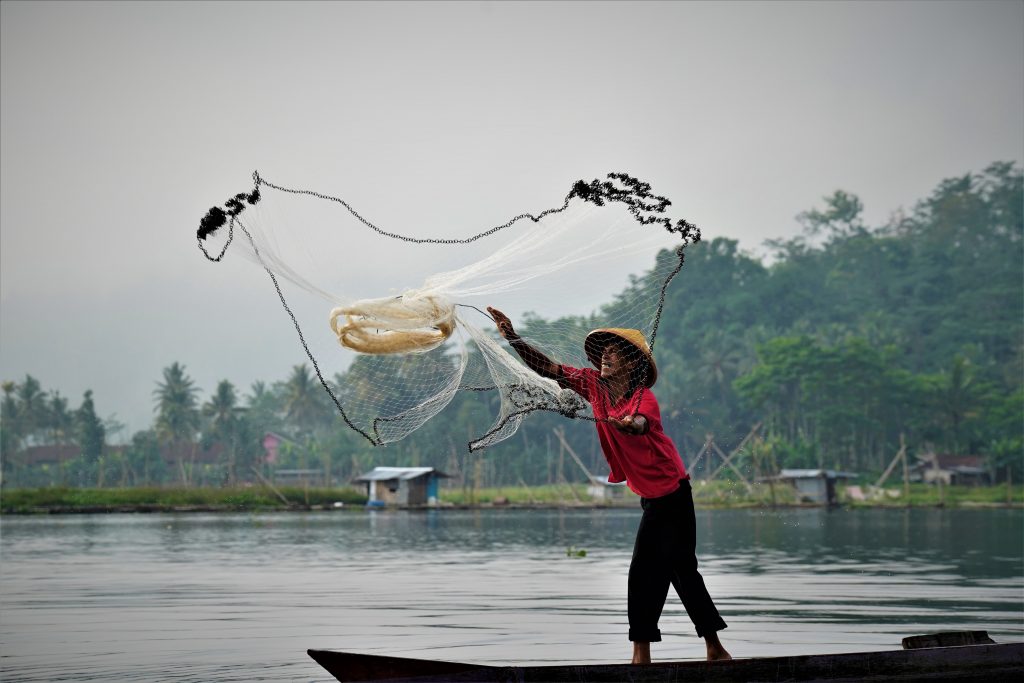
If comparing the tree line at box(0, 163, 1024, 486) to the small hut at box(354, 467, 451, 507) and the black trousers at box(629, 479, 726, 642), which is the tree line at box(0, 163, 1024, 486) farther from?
the black trousers at box(629, 479, 726, 642)

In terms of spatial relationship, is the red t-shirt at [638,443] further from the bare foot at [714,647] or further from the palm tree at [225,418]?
the palm tree at [225,418]

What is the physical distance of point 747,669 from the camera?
5.95 metres

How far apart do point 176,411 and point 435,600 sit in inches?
2594

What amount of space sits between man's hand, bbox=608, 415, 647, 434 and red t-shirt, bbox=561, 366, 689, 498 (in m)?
0.07

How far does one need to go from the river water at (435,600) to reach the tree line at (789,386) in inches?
1219

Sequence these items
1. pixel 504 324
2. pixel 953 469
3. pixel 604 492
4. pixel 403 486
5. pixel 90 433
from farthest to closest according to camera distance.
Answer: pixel 90 433 < pixel 953 469 < pixel 604 492 < pixel 403 486 < pixel 504 324

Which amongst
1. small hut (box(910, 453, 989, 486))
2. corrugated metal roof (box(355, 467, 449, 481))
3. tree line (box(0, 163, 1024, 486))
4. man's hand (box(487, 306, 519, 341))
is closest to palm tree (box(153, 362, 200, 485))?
tree line (box(0, 163, 1024, 486))

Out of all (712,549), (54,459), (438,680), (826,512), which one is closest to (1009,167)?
(826,512)

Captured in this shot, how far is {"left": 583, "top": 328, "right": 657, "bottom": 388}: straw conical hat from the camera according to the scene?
673 cm

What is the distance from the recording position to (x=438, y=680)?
19.3ft

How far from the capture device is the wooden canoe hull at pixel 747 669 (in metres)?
5.90

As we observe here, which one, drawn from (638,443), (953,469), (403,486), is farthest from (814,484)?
(638,443)

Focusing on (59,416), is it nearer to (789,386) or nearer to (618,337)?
(789,386)

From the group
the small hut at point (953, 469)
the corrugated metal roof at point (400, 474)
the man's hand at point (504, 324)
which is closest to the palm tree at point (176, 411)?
the corrugated metal roof at point (400, 474)
